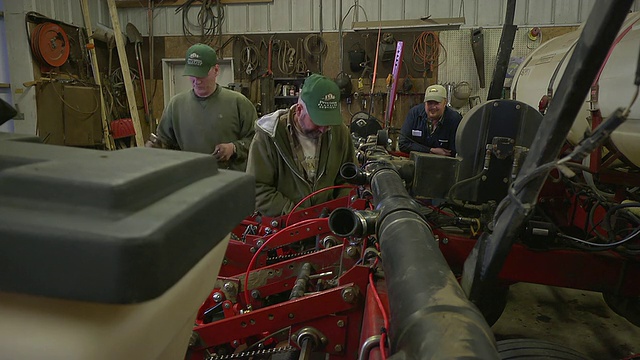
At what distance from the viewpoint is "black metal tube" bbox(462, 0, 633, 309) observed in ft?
2.31

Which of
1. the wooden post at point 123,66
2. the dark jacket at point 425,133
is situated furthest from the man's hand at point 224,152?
the wooden post at point 123,66

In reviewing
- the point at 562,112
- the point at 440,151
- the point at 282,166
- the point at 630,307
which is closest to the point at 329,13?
the point at 440,151

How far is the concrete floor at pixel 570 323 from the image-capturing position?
2.88 m

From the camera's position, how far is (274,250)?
240 centimetres

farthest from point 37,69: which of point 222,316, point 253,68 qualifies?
point 222,316

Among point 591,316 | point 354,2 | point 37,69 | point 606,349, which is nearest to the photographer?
point 606,349

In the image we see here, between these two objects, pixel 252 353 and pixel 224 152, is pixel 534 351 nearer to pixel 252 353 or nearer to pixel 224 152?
pixel 252 353

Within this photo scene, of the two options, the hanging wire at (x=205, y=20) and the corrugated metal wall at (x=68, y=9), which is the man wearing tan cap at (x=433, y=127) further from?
the corrugated metal wall at (x=68, y=9)

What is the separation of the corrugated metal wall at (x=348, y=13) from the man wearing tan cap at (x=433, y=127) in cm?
275

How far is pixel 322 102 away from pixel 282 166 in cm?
56

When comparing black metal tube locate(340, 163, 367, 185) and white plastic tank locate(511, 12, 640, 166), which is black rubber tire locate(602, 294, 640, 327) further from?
black metal tube locate(340, 163, 367, 185)

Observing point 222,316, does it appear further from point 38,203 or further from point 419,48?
point 419,48

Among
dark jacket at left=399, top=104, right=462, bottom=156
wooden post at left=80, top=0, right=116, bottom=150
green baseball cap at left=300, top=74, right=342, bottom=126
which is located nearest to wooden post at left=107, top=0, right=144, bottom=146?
wooden post at left=80, top=0, right=116, bottom=150

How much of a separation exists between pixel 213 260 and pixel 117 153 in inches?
6.9
